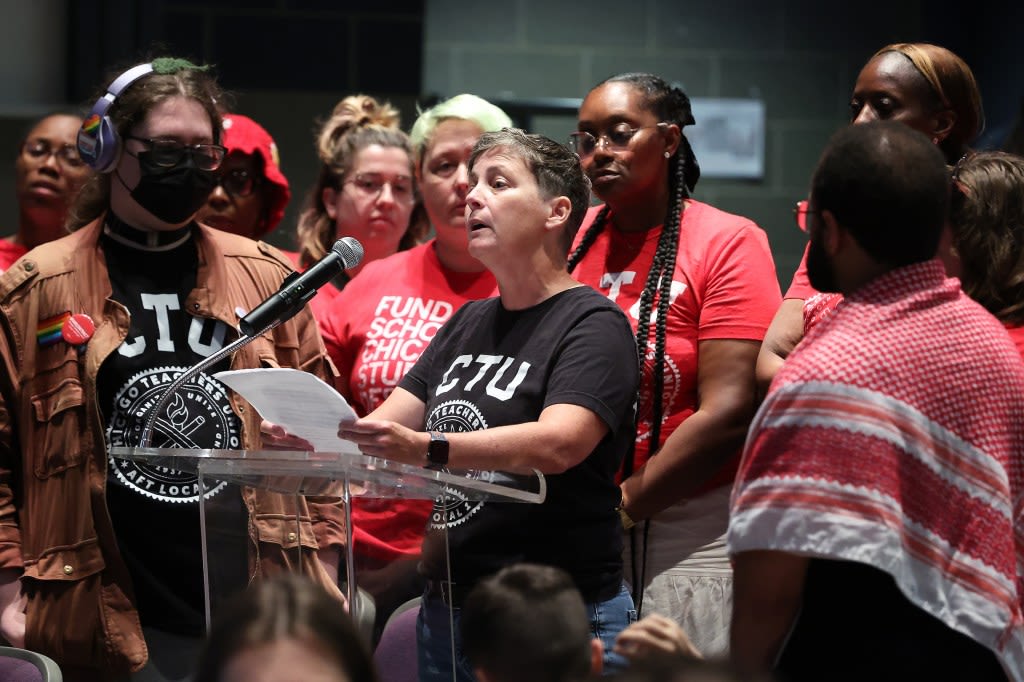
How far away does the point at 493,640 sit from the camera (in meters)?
1.73

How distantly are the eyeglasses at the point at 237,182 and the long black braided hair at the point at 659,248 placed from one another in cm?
122

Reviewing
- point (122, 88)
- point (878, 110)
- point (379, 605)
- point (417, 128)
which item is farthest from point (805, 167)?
point (379, 605)

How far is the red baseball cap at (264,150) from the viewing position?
3742 millimetres

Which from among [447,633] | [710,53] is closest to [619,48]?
[710,53]

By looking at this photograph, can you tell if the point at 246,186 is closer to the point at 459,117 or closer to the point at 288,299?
the point at 459,117

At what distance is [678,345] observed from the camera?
2.69 metres

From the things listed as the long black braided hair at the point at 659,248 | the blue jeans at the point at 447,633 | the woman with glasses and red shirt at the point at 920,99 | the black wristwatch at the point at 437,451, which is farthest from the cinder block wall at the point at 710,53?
the black wristwatch at the point at 437,451

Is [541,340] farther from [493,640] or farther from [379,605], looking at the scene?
[493,640]

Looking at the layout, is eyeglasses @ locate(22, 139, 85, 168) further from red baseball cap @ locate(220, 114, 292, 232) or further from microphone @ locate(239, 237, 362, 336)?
microphone @ locate(239, 237, 362, 336)

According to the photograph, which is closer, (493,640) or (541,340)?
(493,640)

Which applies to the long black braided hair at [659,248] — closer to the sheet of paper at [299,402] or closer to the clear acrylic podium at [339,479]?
the clear acrylic podium at [339,479]

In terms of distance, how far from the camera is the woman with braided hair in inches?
103

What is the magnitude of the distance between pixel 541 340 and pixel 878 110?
82cm

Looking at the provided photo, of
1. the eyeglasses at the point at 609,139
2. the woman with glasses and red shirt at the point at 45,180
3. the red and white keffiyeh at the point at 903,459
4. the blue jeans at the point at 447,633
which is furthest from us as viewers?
the woman with glasses and red shirt at the point at 45,180
